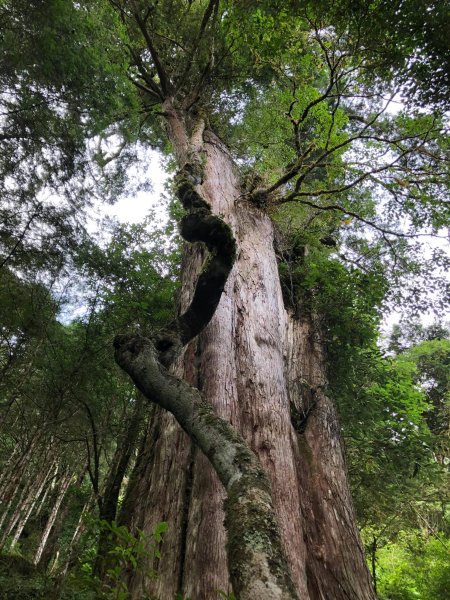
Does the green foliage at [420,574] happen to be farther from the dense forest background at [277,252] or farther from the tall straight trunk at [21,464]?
the tall straight trunk at [21,464]

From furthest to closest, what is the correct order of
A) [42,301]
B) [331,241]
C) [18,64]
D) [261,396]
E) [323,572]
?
[331,241] < [42,301] < [18,64] < [261,396] < [323,572]

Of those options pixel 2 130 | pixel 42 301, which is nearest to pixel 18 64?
pixel 2 130

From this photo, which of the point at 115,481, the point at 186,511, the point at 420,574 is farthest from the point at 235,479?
the point at 420,574

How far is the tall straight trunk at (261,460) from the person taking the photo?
2574mm

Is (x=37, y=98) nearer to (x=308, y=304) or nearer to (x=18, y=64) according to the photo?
(x=18, y=64)

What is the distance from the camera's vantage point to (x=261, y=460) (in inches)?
123

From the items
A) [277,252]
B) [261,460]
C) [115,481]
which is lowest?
[115,481]

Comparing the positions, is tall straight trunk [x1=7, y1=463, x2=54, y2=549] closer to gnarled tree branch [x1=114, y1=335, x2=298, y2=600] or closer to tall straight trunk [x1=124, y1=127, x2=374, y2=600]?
tall straight trunk [x1=124, y1=127, x2=374, y2=600]

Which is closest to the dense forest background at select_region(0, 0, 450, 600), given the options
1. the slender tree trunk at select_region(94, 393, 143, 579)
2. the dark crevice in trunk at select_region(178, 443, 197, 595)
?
→ the slender tree trunk at select_region(94, 393, 143, 579)

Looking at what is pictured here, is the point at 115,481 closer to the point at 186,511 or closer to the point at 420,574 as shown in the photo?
the point at 186,511

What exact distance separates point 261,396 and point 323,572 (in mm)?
1490

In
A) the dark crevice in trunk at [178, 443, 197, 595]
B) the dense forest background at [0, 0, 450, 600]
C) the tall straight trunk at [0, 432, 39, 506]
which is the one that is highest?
the dense forest background at [0, 0, 450, 600]

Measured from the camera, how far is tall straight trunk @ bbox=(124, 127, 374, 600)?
257cm

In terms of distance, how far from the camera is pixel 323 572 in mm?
3236
